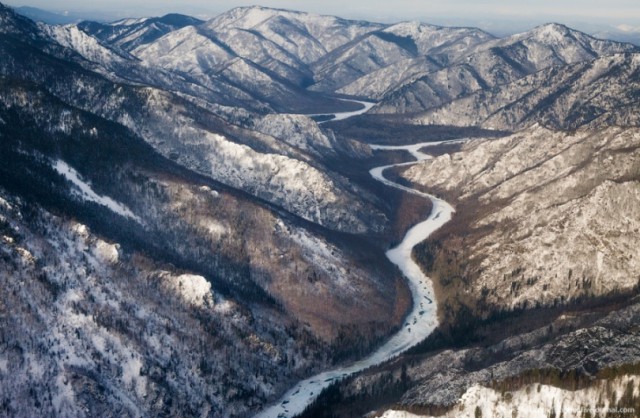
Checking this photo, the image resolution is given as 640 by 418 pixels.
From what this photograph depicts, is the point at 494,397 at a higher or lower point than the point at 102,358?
higher

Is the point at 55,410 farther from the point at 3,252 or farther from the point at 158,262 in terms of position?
the point at 158,262

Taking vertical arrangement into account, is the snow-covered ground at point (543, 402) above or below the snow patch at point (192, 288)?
above

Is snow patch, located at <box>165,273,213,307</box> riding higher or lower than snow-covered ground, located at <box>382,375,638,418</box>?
lower

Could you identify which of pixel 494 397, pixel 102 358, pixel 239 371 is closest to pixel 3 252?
pixel 102 358

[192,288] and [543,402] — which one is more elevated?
[543,402]

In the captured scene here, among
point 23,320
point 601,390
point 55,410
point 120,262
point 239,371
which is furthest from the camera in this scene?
point 120,262

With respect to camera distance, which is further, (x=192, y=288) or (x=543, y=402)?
(x=192, y=288)

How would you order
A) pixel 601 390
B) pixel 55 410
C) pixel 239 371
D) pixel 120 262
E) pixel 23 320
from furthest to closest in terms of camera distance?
pixel 120 262 → pixel 239 371 → pixel 23 320 → pixel 55 410 → pixel 601 390

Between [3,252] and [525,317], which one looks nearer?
[3,252]

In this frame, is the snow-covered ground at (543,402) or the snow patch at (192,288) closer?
the snow-covered ground at (543,402)

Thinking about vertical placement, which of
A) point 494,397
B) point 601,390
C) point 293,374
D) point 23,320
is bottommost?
point 293,374

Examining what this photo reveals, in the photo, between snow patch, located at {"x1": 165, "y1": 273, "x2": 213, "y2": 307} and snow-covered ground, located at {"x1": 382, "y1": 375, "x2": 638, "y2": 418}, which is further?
snow patch, located at {"x1": 165, "y1": 273, "x2": 213, "y2": 307}
